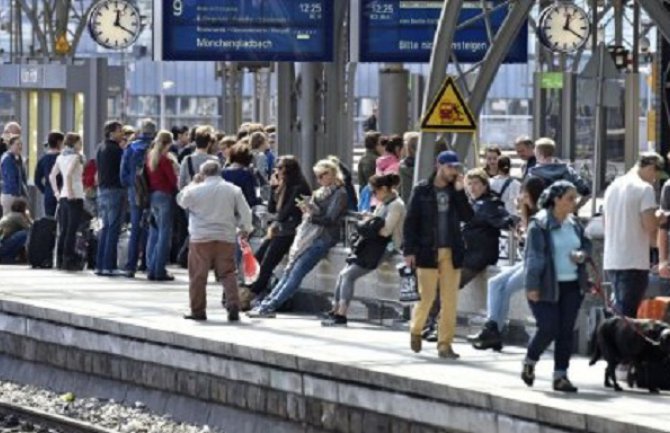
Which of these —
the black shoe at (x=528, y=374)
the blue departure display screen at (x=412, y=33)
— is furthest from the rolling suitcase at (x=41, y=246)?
the black shoe at (x=528, y=374)

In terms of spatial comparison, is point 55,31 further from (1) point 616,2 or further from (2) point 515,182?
(2) point 515,182

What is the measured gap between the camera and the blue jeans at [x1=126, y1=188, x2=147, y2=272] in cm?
2844

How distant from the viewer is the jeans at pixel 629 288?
18797 mm

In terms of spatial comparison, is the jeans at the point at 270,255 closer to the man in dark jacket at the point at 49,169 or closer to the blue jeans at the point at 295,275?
the blue jeans at the point at 295,275

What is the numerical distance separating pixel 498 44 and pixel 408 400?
6.79m

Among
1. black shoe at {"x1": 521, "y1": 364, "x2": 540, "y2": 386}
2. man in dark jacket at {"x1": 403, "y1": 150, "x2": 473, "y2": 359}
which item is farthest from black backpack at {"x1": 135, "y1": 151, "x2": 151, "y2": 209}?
black shoe at {"x1": 521, "y1": 364, "x2": 540, "y2": 386}

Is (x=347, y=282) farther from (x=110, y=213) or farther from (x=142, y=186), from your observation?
(x=110, y=213)

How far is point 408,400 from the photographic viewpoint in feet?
58.9

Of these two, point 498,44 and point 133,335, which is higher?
point 498,44

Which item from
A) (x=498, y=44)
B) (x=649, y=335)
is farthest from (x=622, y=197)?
(x=498, y=44)

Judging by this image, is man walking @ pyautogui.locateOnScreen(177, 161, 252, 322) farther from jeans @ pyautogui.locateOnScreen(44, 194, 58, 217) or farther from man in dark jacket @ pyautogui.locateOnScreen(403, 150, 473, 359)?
jeans @ pyautogui.locateOnScreen(44, 194, 58, 217)

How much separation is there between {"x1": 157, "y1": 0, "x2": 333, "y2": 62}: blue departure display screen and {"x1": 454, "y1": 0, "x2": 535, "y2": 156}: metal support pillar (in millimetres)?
6591

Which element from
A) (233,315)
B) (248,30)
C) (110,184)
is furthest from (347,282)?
(248,30)

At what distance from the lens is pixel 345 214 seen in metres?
23.3
